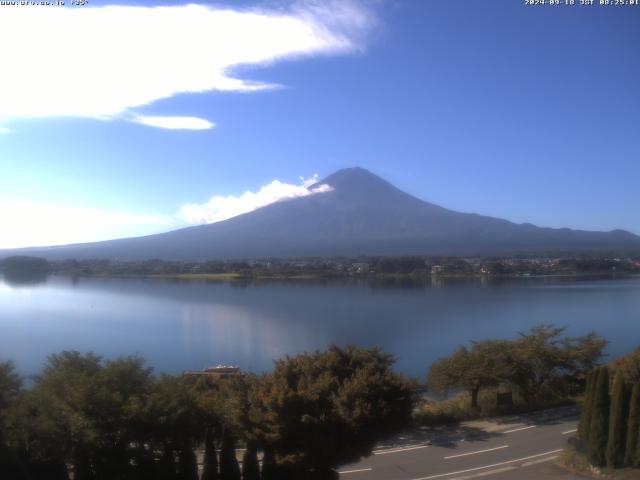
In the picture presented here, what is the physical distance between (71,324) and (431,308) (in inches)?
529

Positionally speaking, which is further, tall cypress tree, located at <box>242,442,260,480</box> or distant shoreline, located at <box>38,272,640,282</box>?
distant shoreline, located at <box>38,272,640,282</box>

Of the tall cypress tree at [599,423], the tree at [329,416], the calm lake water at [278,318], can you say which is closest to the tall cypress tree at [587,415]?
the tall cypress tree at [599,423]

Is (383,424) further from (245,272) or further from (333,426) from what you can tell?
(245,272)

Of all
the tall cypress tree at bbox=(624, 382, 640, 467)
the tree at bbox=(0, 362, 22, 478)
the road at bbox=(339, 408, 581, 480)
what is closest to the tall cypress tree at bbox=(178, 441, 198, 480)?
the tree at bbox=(0, 362, 22, 478)

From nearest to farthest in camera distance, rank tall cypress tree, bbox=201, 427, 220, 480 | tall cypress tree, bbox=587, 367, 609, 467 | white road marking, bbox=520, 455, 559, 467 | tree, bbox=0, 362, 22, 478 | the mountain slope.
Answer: tree, bbox=0, 362, 22, 478 < tall cypress tree, bbox=201, 427, 220, 480 < tall cypress tree, bbox=587, 367, 609, 467 < white road marking, bbox=520, 455, 559, 467 < the mountain slope

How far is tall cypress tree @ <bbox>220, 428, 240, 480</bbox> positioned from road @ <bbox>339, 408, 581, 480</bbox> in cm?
145

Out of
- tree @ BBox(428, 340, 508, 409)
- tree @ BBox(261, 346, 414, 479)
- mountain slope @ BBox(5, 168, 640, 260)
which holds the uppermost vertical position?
mountain slope @ BBox(5, 168, 640, 260)

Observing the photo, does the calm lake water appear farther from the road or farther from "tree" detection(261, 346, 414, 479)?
"tree" detection(261, 346, 414, 479)

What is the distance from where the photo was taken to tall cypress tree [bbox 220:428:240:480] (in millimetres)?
4922

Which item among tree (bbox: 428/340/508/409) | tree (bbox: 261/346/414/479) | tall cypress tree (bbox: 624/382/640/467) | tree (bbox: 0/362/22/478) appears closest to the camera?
tree (bbox: 0/362/22/478)

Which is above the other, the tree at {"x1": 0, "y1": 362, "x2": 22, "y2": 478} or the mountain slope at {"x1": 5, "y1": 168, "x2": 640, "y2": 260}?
the mountain slope at {"x1": 5, "y1": 168, "x2": 640, "y2": 260}

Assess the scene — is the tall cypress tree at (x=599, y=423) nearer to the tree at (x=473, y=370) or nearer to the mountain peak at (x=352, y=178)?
the tree at (x=473, y=370)

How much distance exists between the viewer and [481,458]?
6.61 meters

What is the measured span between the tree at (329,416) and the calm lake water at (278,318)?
865 cm
